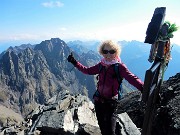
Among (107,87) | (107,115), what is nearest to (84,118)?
(107,115)

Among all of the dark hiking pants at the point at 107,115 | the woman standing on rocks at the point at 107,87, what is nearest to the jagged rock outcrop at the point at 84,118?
the woman standing on rocks at the point at 107,87

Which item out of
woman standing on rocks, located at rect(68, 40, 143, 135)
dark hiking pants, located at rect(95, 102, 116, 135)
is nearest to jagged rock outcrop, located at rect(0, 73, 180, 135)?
woman standing on rocks, located at rect(68, 40, 143, 135)

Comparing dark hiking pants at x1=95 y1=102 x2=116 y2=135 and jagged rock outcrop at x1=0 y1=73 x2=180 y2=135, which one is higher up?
dark hiking pants at x1=95 y1=102 x2=116 y2=135

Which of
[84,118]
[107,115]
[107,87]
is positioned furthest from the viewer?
[84,118]

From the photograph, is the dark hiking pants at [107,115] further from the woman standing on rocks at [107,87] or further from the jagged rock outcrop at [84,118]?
the jagged rock outcrop at [84,118]

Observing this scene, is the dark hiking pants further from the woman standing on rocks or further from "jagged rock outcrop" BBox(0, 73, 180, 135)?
"jagged rock outcrop" BBox(0, 73, 180, 135)

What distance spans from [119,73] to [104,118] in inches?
78.5

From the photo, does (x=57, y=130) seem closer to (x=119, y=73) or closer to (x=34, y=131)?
(x=34, y=131)

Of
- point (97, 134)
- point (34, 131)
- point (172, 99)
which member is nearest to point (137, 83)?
point (97, 134)

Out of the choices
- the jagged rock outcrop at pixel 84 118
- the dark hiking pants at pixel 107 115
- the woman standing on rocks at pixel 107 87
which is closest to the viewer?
the woman standing on rocks at pixel 107 87

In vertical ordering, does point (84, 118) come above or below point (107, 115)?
below

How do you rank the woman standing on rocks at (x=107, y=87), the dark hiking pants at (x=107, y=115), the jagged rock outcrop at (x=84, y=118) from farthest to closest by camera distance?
the jagged rock outcrop at (x=84, y=118) → the dark hiking pants at (x=107, y=115) → the woman standing on rocks at (x=107, y=87)

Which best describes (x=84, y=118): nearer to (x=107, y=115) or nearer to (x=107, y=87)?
(x=107, y=115)

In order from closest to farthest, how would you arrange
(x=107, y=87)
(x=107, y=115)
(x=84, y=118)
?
(x=107, y=87) < (x=107, y=115) < (x=84, y=118)
